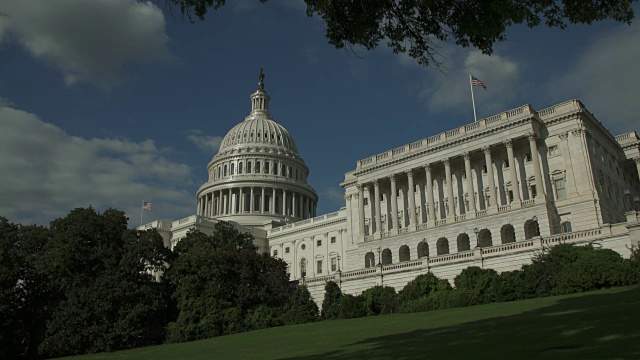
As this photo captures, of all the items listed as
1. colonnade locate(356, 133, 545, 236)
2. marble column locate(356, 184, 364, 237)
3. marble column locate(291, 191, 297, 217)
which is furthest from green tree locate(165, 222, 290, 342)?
marble column locate(291, 191, 297, 217)

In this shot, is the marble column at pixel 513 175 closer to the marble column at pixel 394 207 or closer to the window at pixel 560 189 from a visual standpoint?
the window at pixel 560 189

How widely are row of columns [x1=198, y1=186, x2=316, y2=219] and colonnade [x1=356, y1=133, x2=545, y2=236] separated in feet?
184

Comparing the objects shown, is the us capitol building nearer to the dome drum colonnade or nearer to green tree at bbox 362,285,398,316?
the dome drum colonnade

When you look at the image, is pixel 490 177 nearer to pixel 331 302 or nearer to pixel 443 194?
pixel 443 194

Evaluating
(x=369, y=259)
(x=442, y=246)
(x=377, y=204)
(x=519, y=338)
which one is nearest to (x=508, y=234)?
(x=442, y=246)

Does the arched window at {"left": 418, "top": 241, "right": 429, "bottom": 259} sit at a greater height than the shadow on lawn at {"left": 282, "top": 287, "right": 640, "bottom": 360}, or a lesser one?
greater

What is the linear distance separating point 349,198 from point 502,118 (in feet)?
86.8

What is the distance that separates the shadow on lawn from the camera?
48.9 ft

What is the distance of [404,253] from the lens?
2923 inches

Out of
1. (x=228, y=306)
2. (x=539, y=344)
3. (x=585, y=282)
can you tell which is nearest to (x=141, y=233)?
(x=228, y=306)

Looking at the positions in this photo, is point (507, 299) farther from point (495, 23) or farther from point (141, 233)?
point (141, 233)

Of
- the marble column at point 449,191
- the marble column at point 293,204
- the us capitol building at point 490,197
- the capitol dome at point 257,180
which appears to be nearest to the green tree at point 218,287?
the us capitol building at point 490,197

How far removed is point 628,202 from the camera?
235ft

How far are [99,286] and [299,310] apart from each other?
18373 millimetres
